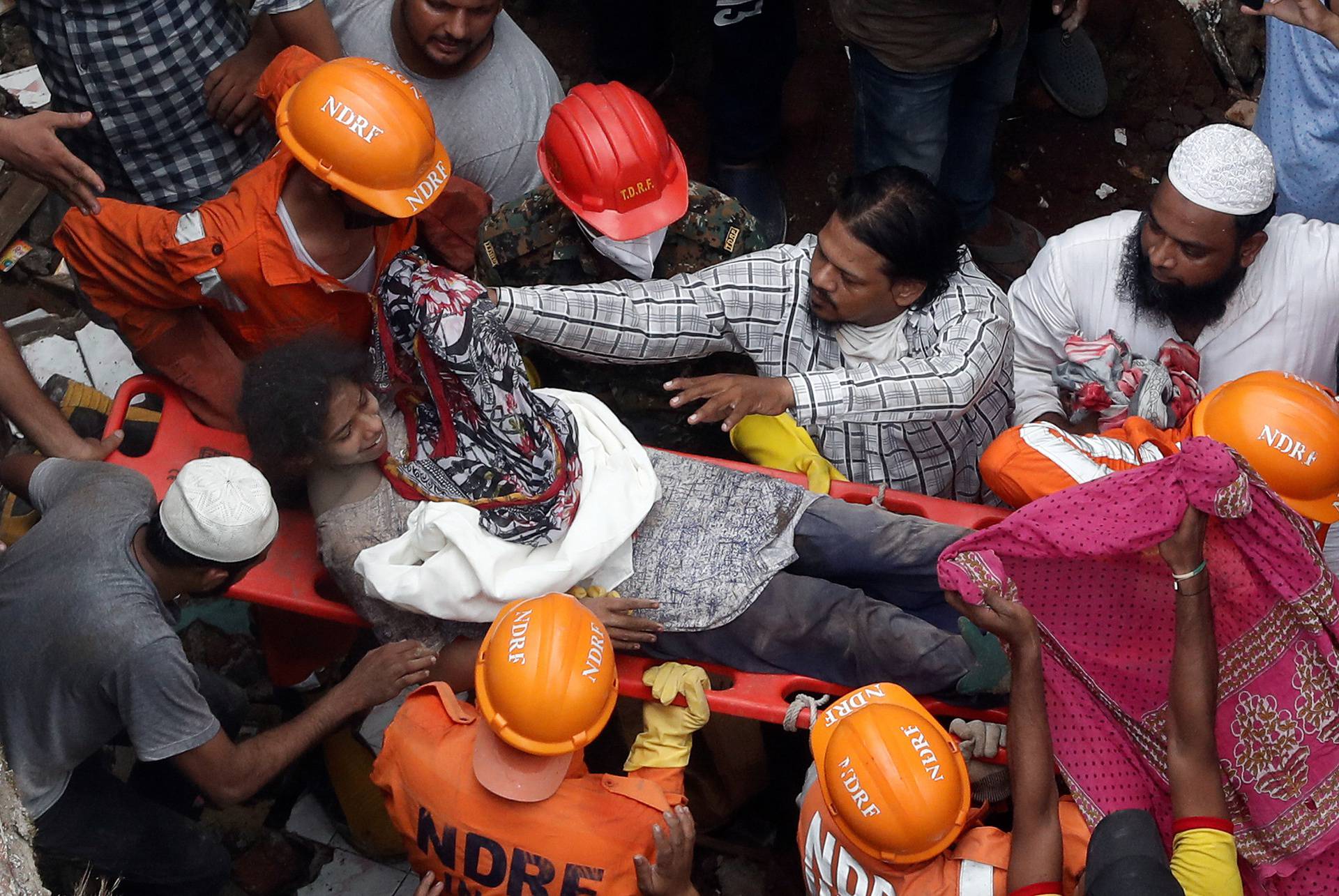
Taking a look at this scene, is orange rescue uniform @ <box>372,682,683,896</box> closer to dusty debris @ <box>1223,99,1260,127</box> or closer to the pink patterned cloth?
the pink patterned cloth

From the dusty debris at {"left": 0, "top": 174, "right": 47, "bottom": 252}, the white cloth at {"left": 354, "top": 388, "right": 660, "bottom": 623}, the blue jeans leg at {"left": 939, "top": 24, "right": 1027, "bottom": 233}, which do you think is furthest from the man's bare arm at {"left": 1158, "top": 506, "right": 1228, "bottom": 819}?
the dusty debris at {"left": 0, "top": 174, "right": 47, "bottom": 252}

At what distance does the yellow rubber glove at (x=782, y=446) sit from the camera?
360cm

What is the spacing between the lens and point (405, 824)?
9.46 ft

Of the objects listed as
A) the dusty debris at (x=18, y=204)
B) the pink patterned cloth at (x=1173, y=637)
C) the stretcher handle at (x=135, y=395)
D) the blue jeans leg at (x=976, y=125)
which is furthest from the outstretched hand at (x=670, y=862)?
the dusty debris at (x=18, y=204)

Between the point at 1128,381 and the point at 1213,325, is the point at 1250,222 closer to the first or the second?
the point at 1213,325

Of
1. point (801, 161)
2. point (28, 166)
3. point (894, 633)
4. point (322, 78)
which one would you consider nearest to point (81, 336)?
point (28, 166)

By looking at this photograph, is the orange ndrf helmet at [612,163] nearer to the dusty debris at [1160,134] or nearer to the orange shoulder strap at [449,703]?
the orange shoulder strap at [449,703]

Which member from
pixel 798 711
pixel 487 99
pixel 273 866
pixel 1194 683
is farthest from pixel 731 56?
pixel 273 866

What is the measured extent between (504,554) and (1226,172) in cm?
217

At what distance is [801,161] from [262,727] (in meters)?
3.30

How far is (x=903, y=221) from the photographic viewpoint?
3322 mm

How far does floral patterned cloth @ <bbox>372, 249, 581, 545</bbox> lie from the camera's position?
2.93 m

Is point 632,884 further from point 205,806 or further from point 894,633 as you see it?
point 205,806

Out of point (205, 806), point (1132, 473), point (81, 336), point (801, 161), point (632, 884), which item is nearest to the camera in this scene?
point (1132, 473)
